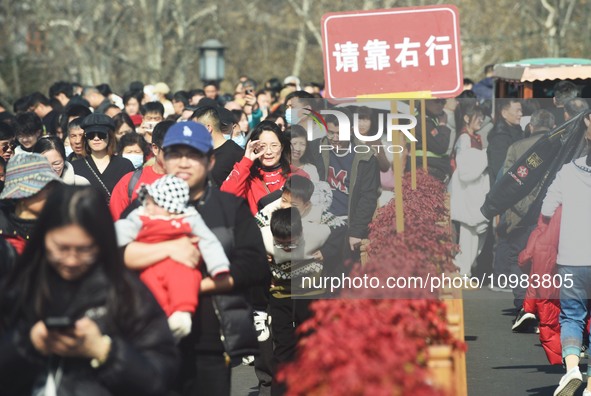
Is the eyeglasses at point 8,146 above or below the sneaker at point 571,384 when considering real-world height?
above

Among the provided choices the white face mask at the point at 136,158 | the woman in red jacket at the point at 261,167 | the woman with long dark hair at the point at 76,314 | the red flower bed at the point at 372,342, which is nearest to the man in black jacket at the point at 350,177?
the woman in red jacket at the point at 261,167

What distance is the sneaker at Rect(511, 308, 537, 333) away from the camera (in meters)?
12.6

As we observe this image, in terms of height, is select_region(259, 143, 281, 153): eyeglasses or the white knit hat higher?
the white knit hat

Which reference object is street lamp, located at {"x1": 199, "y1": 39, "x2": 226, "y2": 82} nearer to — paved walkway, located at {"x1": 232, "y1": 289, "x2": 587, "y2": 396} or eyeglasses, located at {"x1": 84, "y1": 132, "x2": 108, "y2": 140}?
paved walkway, located at {"x1": 232, "y1": 289, "x2": 587, "y2": 396}

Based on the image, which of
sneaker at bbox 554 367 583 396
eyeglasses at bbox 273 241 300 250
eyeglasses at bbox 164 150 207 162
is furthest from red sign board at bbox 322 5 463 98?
eyeglasses at bbox 164 150 207 162

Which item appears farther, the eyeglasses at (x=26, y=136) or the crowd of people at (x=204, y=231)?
the eyeglasses at (x=26, y=136)

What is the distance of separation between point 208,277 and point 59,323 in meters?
1.41

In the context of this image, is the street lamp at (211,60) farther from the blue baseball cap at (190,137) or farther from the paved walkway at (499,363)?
the blue baseball cap at (190,137)

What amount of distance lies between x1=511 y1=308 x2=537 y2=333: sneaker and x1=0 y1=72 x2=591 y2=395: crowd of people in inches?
1.1

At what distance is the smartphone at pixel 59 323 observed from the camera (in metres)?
4.57

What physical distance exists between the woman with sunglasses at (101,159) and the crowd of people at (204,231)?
0.02m

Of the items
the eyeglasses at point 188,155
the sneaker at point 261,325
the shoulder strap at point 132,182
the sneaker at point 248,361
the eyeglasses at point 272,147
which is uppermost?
the eyeglasses at point 188,155

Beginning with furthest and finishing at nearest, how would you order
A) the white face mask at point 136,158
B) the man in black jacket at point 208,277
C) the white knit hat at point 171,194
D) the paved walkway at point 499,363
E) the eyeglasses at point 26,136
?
the eyeglasses at point 26,136, the white face mask at point 136,158, the paved walkway at point 499,363, the man in black jacket at point 208,277, the white knit hat at point 171,194

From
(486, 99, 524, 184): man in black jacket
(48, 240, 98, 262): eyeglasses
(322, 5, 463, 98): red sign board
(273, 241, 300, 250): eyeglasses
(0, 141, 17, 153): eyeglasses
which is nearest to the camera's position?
(48, 240, 98, 262): eyeglasses
